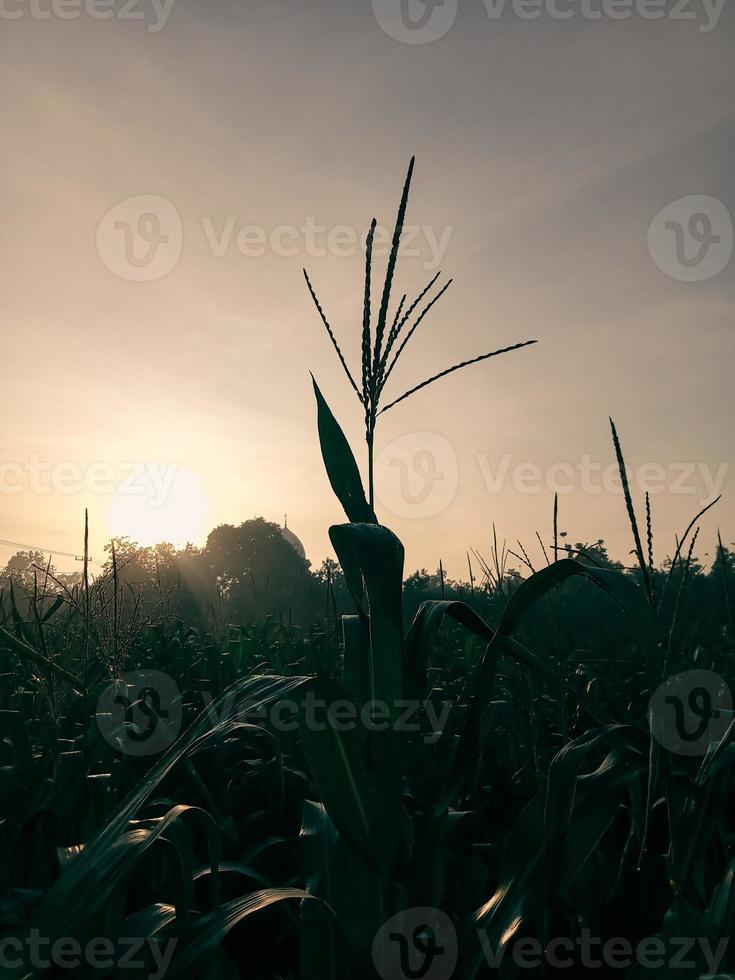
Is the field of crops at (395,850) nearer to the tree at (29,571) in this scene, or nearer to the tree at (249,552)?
the tree at (29,571)

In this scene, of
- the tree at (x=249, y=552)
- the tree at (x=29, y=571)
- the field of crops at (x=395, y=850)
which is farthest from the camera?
the tree at (x=249, y=552)

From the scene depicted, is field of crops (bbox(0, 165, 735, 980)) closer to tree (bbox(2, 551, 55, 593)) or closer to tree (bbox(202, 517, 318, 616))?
tree (bbox(2, 551, 55, 593))

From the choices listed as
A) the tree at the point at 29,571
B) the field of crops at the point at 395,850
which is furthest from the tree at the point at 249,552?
the field of crops at the point at 395,850

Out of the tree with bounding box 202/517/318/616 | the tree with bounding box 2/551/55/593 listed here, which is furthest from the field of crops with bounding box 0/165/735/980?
the tree with bounding box 202/517/318/616

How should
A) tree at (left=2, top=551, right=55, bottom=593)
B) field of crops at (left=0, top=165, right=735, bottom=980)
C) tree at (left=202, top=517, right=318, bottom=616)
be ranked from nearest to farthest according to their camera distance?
field of crops at (left=0, top=165, right=735, bottom=980) < tree at (left=2, top=551, right=55, bottom=593) < tree at (left=202, top=517, right=318, bottom=616)

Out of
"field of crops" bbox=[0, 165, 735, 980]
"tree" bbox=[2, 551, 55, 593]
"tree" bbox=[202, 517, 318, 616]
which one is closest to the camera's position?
"field of crops" bbox=[0, 165, 735, 980]

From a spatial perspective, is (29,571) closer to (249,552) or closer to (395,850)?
(395,850)

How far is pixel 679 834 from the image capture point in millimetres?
1334

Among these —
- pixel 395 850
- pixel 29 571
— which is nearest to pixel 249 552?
pixel 29 571

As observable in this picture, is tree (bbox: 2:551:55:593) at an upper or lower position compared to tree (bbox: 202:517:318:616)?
lower

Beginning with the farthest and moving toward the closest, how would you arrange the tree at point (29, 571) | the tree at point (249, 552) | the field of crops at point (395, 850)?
the tree at point (249, 552) → the tree at point (29, 571) → the field of crops at point (395, 850)

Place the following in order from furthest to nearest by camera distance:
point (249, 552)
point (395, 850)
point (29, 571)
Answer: point (249, 552), point (29, 571), point (395, 850)

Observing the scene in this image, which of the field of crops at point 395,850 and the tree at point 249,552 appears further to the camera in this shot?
the tree at point 249,552

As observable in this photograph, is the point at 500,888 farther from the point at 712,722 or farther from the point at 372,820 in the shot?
the point at 712,722
